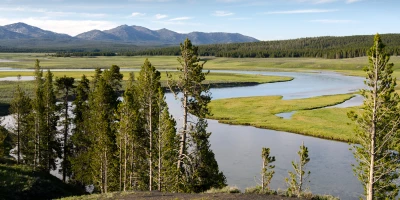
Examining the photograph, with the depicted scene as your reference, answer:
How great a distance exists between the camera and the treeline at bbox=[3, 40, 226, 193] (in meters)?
30.8

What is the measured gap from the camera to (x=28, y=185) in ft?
118

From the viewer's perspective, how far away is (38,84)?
195 ft

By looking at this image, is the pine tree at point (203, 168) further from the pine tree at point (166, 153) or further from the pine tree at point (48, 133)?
the pine tree at point (48, 133)

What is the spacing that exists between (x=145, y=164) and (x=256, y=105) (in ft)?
→ 196

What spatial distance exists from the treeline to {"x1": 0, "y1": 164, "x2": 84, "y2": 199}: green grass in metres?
2.88

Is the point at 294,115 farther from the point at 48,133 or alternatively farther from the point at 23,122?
the point at 23,122

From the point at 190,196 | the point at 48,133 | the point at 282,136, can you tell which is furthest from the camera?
the point at 282,136

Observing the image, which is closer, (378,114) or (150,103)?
(378,114)

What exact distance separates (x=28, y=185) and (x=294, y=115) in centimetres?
5808

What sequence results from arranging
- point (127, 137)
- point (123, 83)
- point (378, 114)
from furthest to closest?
point (123, 83) < point (127, 137) < point (378, 114)

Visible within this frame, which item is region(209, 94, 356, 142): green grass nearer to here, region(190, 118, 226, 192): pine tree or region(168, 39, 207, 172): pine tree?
region(190, 118, 226, 192): pine tree

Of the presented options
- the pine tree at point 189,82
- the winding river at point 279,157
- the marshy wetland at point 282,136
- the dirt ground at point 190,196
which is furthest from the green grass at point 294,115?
the dirt ground at point 190,196

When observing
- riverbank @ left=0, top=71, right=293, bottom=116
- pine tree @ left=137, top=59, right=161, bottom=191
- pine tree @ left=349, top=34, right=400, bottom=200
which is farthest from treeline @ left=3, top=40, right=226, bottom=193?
riverbank @ left=0, top=71, right=293, bottom=116

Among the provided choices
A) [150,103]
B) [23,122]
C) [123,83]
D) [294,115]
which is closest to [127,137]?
[150,103]
